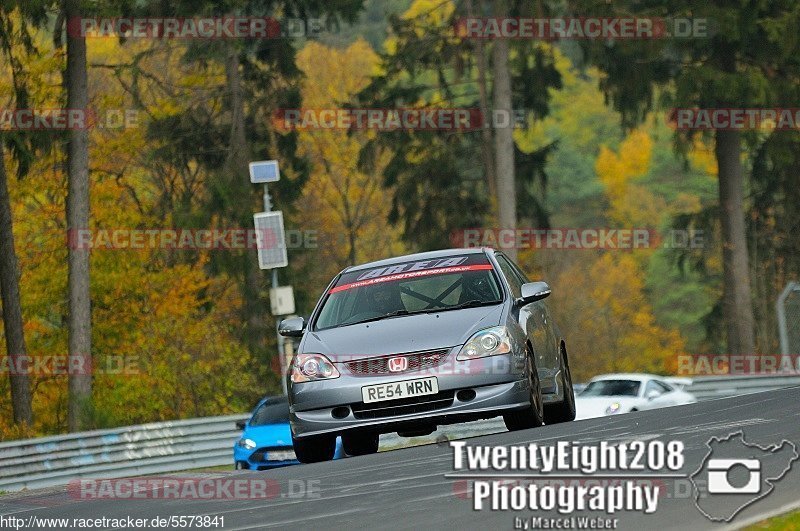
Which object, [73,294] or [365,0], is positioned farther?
[365,0]

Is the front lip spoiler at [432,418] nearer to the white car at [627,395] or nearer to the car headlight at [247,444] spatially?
the car headlight at [247,444]

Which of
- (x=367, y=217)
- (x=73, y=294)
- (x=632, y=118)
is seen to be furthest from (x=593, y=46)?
(x=367, y=217)

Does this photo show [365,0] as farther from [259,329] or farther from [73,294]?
[73,294]

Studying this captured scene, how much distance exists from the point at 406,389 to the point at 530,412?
1224 millimetres

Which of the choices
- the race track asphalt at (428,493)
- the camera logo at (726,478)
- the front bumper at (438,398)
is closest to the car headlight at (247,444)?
the race track asphalt at (428,493)

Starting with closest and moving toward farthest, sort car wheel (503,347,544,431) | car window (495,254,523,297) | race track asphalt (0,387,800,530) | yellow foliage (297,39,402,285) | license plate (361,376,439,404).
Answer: race track asphalt (0,387,800,530) → license plate (361,376,439,404) → car wheel (503,347,544,431) → car window (495,254,523,297) → yellow foliage (297,39,402,285)

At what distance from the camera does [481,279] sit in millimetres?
14227

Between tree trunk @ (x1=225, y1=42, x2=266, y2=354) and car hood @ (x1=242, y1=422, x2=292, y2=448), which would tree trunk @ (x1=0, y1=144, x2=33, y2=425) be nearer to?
tree trunk @ (x1=225, y1=42, x2=266, y2=354)

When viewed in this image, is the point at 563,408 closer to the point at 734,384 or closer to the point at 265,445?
the point at 265,445

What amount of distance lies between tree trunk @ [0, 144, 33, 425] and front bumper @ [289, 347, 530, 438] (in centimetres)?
2294

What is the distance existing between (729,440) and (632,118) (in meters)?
30.0

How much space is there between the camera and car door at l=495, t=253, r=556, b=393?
13863 mm

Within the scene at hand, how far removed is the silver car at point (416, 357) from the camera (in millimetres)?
12859

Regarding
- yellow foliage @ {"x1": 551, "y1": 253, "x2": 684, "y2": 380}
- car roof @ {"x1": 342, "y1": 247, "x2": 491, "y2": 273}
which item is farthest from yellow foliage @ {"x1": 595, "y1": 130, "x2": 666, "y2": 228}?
car roof @ {"x1": 342, "y1": 247, "x2": 491, "y2": 273}
